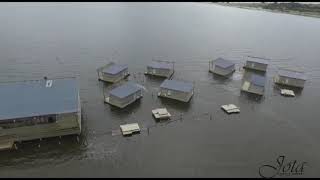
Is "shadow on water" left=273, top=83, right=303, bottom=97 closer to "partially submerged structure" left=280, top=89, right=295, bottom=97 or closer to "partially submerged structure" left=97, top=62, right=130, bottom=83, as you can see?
"partially submerged structure" left=280, top=89, right=295, bottom=97

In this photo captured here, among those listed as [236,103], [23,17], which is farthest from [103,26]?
[236,103]

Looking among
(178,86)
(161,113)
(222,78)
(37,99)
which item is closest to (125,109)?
(161,113)

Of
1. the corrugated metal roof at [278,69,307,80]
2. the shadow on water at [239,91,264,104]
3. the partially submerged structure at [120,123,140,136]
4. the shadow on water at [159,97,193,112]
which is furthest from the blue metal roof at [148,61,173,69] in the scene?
the corrugated metal roof at [278,69,307,80]

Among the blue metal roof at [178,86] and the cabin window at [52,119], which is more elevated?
the blue metal roof at [178,86]

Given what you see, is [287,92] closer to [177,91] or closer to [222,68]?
[222,68]

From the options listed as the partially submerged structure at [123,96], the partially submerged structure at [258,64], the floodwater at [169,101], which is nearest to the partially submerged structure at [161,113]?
the floodwater at [169,101]

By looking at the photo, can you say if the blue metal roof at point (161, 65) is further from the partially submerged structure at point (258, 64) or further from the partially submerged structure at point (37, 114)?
the partially submerged structure at point (37, 114)
